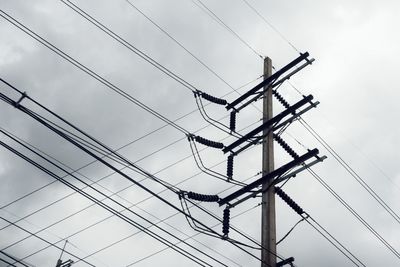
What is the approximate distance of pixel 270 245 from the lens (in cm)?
1081

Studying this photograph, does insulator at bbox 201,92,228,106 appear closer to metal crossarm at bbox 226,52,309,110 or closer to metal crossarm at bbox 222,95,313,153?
metal crossarm at bbox 226,52,309,110

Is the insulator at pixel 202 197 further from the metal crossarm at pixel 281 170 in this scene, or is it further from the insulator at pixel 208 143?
the insulator at pixel 208 143

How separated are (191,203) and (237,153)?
331cm

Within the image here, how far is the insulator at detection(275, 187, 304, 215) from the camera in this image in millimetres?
12117

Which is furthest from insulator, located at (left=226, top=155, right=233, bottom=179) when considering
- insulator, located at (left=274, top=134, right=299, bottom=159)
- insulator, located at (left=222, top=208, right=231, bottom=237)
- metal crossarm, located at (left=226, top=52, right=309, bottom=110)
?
metal crossarm, located at (left=226, top=52, right=309, bottom=110)

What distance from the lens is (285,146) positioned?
1305 cm

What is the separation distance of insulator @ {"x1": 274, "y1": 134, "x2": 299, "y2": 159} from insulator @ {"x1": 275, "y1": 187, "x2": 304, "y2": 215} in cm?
124

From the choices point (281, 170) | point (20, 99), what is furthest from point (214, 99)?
point (20, 99)

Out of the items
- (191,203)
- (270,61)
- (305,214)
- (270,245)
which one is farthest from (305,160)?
(270,61)

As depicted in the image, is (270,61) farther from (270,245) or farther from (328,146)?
(270,245)

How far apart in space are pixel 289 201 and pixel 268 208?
3.29 ft

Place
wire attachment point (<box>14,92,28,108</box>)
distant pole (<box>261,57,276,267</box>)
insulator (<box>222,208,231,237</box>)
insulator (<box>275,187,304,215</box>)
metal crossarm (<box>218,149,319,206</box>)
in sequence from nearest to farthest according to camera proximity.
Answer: wire attachment point (<box>14,92,28,108</box>)
distant pole (<box>261,57,276,267</box>)
insulator (<box>222,208,231,237</box>)
metal crossarm (<box>218,149,319,206</box>)
insulator (<box>275,187,304,215</box>)

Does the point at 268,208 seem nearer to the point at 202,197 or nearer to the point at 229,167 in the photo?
the point at 202,197

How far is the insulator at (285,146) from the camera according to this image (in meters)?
12.9
